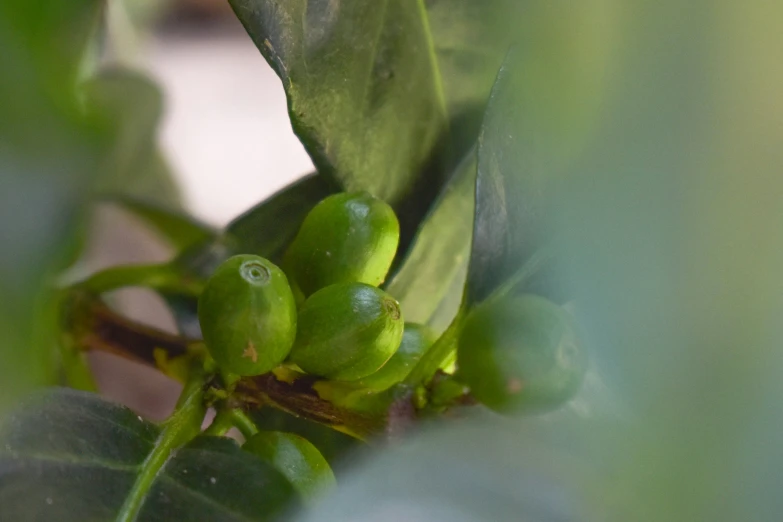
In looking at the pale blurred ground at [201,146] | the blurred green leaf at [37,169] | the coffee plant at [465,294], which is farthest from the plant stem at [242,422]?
the pale blurred ground at [201,146]

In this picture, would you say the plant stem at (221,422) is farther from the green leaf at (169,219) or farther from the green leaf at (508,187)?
the green leaf at (169,219)

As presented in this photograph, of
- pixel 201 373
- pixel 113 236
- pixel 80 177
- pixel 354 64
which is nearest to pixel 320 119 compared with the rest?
pixel 354 64

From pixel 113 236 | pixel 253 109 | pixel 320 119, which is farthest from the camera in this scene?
pixel 253 109

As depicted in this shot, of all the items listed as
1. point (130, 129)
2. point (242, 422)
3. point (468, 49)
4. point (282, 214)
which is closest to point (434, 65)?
point (468, 49)

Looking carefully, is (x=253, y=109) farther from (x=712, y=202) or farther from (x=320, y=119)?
(x=712, y=202)

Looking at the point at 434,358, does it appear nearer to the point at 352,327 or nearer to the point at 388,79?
the point at 352,327
